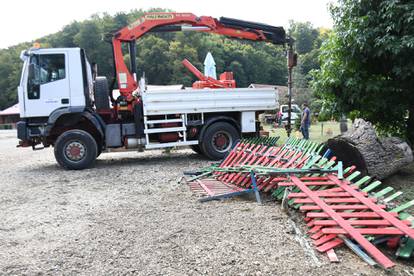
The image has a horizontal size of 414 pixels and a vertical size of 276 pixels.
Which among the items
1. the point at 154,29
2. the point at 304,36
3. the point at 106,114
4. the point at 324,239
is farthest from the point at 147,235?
the point at 304,36

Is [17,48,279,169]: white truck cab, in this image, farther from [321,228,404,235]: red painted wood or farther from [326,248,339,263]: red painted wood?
[326,248,339,263]: red painted wood

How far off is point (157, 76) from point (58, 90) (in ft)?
161

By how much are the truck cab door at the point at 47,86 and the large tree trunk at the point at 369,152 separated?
6.31m

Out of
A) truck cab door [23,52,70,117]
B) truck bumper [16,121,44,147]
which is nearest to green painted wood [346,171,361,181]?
truck cab door [23,52,70,117]

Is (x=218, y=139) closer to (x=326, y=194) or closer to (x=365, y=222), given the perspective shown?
(x=326, y=194)

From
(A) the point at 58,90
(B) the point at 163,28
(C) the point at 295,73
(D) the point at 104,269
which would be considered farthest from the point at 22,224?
(C) the point at 295,73

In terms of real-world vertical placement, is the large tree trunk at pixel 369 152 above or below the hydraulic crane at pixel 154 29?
below

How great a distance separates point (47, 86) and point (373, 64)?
7490 mm

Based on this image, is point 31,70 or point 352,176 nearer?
point 352,176

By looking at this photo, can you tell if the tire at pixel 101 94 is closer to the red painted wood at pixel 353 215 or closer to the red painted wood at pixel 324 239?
the red painted wood at pixel 353 215

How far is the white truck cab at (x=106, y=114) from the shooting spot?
867 cm

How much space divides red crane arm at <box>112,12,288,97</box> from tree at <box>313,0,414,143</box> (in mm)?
2873

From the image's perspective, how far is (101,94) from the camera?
9.30 meters

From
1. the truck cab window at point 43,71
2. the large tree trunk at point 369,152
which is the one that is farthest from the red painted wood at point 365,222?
the truck cab window at point 43,71
